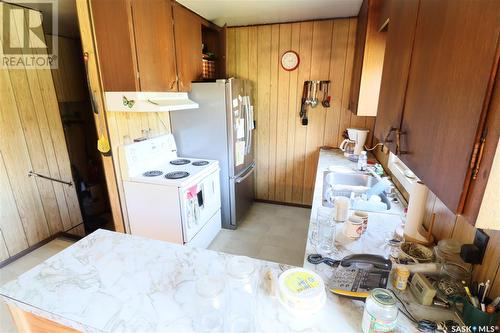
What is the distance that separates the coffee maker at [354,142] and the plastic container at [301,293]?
2.29 meters

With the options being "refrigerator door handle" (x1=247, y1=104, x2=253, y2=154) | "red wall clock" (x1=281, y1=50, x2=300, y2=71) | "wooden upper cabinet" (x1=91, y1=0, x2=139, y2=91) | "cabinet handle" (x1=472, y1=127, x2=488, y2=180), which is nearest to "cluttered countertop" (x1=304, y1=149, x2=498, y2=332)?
"cabinet handle" (x1=472, y1=127, x2=488, y2=180)

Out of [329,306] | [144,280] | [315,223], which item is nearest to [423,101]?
[329,306]

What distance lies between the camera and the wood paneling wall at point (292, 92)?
2945 millimetres

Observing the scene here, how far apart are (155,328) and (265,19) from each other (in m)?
3.12

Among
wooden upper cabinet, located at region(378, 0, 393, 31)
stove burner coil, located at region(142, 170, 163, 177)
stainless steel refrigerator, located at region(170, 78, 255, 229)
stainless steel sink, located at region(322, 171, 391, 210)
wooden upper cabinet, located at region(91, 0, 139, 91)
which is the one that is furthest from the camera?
stainless steel refrigerator, located at region(170, 78, 255, 229)

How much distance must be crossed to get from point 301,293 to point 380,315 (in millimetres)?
229

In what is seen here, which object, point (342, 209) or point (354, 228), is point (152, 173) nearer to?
point (342, 209)

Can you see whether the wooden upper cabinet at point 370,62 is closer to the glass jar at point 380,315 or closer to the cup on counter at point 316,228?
the cup on counter at point 316,228

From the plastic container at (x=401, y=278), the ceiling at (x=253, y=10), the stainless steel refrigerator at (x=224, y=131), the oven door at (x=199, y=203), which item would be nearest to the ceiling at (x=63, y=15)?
the ceiling at (x=253, y=10)

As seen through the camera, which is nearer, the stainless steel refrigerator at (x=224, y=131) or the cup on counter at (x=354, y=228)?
the cup on counter at (x=354, y=228)

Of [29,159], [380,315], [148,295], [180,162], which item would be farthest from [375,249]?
[29,159]

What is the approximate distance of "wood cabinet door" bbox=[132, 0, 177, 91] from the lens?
6.15 feet

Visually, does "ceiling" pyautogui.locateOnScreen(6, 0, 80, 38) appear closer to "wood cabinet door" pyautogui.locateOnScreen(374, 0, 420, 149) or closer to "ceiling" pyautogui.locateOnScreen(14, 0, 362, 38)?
"ceiling" pyautogui.locateOnScreen(14, 0, 362, 38)

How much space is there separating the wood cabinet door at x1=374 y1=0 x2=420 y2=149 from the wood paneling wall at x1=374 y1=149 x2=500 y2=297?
0.39m
